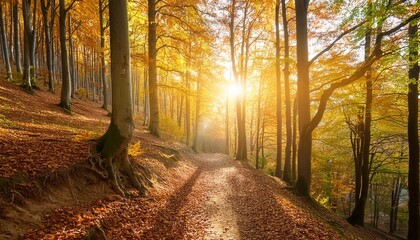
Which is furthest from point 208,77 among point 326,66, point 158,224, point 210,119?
point 210,119

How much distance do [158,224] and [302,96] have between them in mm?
6822

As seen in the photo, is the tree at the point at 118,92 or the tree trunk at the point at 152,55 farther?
the tree trunk at the point at 152,55

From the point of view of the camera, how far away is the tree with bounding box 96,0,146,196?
6.12 metres

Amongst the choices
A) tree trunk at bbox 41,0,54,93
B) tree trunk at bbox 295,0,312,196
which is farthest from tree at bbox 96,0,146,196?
tree trunk at bbox 41,0,54,93

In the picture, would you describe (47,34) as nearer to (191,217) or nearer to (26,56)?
(26,56)

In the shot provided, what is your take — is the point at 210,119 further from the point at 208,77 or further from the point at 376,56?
the point at 376,56

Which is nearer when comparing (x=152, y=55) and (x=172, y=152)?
(x=172, y=152)

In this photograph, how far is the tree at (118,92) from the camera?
6.12 meters

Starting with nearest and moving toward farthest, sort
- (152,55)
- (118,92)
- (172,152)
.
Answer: (118,92)
(172,152)
(152,55)

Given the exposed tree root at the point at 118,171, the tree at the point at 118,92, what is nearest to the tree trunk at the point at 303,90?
the exposed tree root at the point at 118,171

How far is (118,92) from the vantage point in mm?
6211

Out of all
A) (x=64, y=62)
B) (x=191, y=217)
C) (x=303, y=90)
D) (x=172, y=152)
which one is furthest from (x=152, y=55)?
(x=191, y=217)

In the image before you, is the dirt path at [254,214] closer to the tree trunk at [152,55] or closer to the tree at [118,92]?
the tree at [118,92]

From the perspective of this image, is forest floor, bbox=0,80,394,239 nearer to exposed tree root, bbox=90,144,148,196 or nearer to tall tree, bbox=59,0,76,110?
exposed tree root, bbox=90,144,148,196
